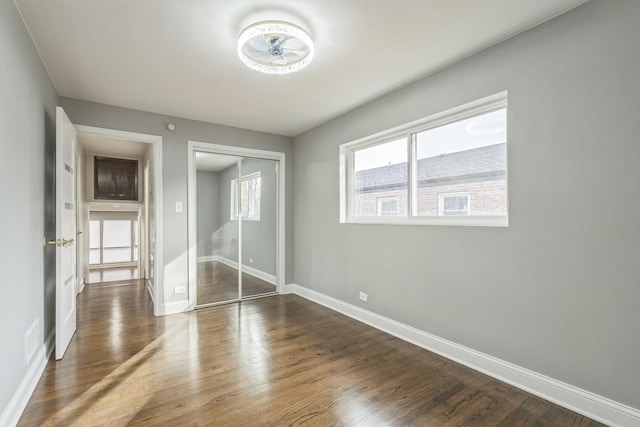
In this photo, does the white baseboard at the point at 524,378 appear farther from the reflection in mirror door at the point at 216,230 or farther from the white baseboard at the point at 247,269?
the reflection in mirror door at the point at 216,230

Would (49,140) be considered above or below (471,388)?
above

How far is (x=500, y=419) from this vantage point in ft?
5.91

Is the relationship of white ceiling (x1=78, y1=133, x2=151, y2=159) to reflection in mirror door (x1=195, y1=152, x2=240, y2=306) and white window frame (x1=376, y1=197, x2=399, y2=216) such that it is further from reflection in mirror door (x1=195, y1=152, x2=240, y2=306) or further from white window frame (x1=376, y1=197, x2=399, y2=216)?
white window frame (x1=376, y1=197, x2=399, y2=216)

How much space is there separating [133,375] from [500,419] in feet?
8.30

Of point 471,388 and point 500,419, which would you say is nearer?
point 500,419

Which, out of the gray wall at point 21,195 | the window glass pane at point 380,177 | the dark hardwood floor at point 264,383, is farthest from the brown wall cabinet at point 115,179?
the window glass pane at point 380,177

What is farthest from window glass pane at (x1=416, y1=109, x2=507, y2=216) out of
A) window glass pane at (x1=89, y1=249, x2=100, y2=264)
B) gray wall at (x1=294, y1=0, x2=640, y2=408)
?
window glass pane at (x1=89, y1=249, x2=100, y2=264)

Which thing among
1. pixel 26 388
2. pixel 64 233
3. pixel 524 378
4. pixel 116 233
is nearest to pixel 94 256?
pixel 116 233

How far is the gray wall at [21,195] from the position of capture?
1655 millimetres

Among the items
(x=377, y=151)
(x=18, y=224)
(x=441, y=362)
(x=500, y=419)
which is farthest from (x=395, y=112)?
(x=18, y=224)

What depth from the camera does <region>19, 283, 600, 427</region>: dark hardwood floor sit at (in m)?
1.82

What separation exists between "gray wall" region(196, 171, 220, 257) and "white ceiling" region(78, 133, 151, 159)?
5.10ft

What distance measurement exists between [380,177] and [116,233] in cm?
640

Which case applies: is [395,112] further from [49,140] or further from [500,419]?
[49,140]
